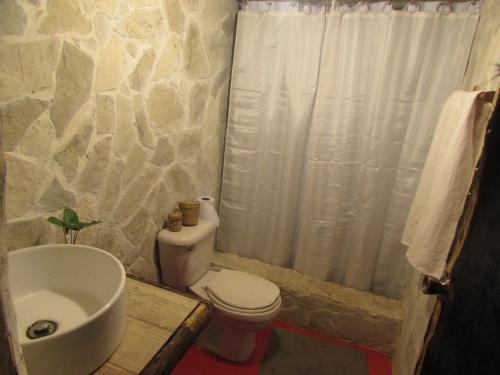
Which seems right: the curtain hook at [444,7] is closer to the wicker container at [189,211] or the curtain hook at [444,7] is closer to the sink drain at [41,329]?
the wicker container at [189,211]

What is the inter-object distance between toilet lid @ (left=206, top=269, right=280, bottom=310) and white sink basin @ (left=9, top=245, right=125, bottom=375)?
92 centimetres

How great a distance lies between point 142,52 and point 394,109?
4.89 ft

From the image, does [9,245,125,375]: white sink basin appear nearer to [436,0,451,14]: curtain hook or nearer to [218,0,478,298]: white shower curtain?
[218,0,478,298]: white shower curtain

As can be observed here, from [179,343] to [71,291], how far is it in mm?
386

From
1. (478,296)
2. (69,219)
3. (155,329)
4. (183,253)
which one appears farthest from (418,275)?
(69,219)

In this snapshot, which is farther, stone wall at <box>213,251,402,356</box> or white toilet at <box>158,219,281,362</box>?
stone wall at <box>213,251,402,356</box>

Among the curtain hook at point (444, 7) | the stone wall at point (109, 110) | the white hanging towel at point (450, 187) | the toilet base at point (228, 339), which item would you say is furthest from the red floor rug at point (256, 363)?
the curtain hook at point (444, 7)

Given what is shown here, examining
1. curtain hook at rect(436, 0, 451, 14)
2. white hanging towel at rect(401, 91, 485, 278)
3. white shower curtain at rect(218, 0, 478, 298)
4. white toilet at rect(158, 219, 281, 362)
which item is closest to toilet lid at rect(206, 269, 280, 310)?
white toilet at rect(158, 219, 281, 362)

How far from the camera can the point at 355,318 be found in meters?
1.97

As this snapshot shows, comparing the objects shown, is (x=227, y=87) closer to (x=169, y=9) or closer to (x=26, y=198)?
(x=169, y=9)

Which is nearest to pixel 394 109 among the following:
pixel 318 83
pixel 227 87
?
pixel 318 83

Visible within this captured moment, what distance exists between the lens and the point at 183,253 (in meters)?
1.74

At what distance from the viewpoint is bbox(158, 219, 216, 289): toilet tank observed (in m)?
1.72

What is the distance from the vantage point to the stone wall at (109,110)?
0.98 m
